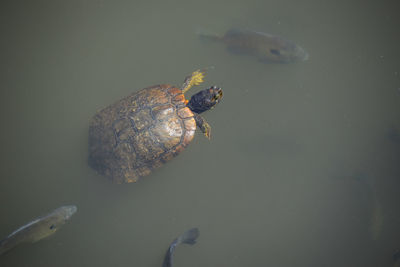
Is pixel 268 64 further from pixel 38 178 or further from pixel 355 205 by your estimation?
pixel 38 178

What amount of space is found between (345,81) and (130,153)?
12.4ft

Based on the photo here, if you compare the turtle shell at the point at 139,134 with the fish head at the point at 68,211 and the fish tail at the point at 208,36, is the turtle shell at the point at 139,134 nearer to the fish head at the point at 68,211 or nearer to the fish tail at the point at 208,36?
the fish head at the point at 68,211

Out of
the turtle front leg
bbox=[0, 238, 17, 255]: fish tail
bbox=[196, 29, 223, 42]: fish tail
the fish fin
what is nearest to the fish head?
bbox=[0, 238, 17, 255]: fish tail

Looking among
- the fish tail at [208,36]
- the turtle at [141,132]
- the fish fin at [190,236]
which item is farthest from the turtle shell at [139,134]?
the fish tail at [208,36]

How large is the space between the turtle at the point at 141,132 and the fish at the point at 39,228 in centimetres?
73

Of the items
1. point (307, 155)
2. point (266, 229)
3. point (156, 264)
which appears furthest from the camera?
point (307, 155)

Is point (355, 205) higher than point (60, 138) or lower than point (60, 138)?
lower

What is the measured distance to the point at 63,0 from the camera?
4.39m

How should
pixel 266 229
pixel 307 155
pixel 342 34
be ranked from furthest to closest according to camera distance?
pixel 342 34 → pixel 307 155 → pixel 266 229

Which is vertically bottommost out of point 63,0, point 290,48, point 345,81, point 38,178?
point 345,81

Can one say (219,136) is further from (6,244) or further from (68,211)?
(6,244)

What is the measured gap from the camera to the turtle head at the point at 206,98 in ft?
10.8

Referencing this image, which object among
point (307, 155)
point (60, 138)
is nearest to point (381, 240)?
point (307, 155)

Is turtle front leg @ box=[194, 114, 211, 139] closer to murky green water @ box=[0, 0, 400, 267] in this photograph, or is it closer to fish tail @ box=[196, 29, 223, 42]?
murky green water @ box=[0, 0, 400, 267]
